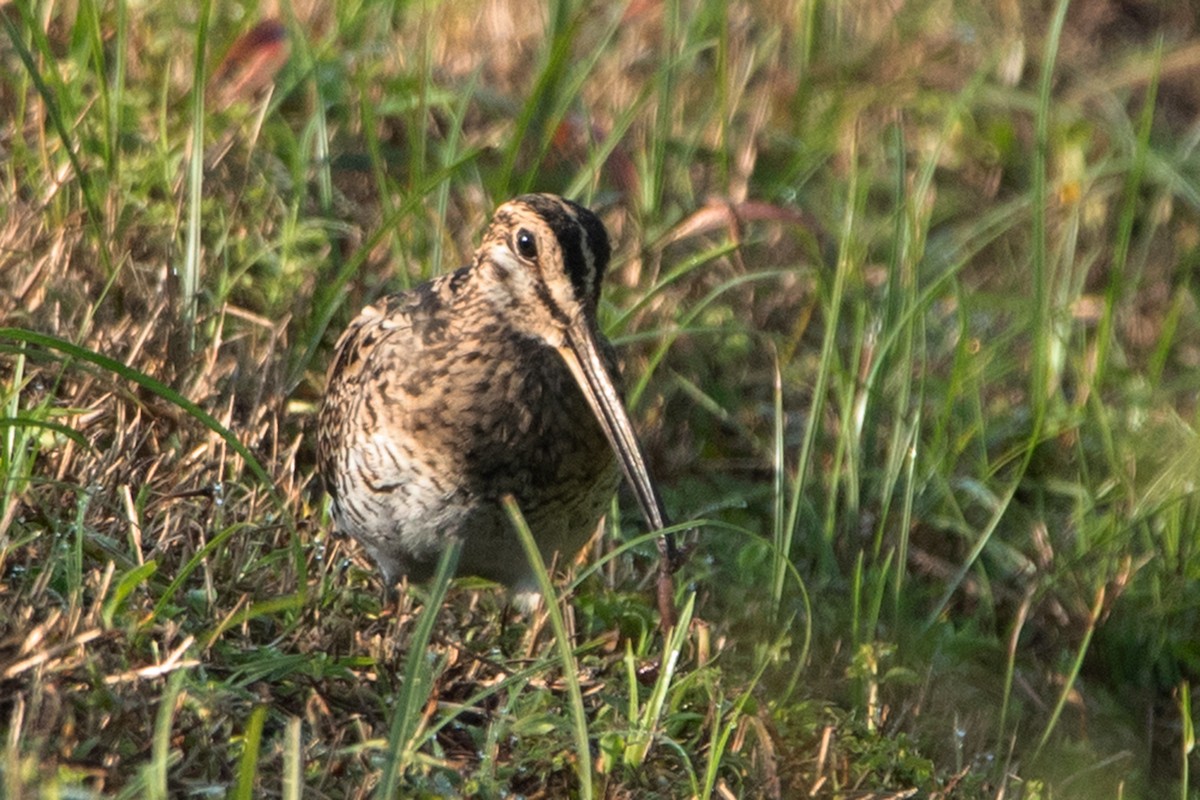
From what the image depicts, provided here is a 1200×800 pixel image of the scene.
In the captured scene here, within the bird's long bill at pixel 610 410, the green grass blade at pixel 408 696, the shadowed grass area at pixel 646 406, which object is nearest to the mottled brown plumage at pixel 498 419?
the bird's long bill at pixel 610 410

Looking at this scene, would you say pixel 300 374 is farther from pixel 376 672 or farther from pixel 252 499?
pixel 376 672

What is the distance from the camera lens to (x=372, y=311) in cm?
407

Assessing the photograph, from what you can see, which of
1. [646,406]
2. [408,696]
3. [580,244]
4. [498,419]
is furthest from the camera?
[646,406]

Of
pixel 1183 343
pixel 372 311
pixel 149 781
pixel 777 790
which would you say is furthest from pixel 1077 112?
pixel 149 781

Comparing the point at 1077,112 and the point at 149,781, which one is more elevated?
the point at 149,781

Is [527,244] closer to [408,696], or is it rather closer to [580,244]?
[580,244]

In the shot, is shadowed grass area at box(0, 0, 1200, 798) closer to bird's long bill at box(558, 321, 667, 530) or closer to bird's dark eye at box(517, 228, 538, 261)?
bird's long bill at box(558, 321, 667, 530)

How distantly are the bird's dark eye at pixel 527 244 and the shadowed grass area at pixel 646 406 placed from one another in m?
0.59

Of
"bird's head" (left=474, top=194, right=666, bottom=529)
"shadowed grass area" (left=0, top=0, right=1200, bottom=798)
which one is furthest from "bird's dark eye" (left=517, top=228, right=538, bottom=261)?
"shadowed grass area" (left=0, top=0, right=1200, bottom=798)

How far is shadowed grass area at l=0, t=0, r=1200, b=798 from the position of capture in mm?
3229

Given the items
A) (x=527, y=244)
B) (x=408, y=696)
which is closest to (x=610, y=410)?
(x=527, y=244)

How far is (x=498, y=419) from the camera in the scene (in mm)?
Answer: 3688

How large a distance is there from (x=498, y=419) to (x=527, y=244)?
0.36m

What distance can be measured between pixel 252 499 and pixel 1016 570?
2.04m
